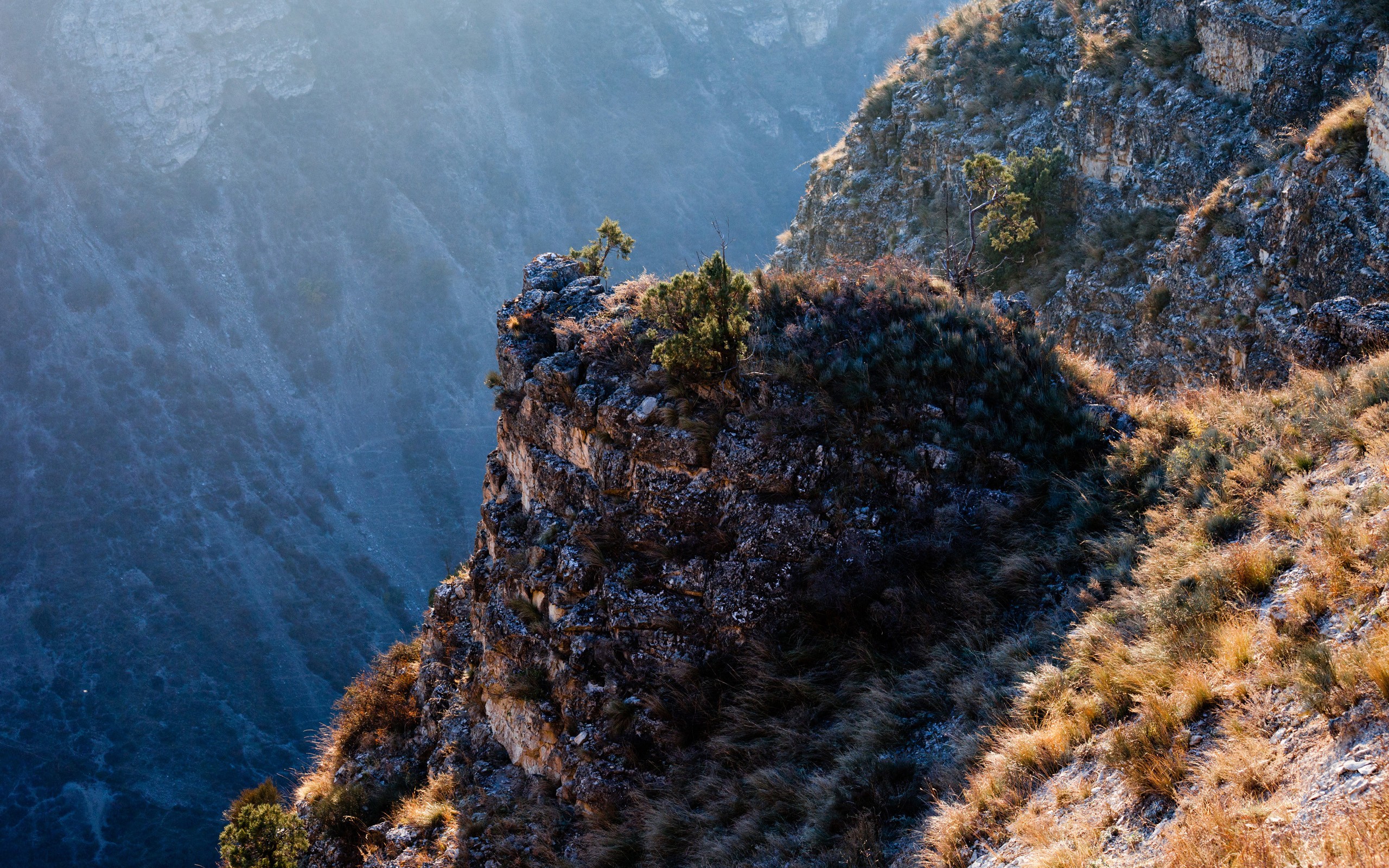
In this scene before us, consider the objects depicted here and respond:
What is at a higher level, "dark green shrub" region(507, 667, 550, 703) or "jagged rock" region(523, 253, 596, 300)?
"jagged rock" region(523, 253, 596, 300)

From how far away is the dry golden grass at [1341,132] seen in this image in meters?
12.9

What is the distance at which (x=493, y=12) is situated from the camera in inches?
2682

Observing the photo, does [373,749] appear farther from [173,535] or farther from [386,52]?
[386,52]

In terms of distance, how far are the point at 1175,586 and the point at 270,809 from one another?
36.6 ft

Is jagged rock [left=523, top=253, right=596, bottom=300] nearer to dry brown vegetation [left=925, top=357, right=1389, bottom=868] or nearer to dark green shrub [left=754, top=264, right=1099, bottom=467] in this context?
dark green shrub [left=754, top=264, right=1099, bottom=467]

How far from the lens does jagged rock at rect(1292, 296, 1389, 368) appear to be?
8.29m

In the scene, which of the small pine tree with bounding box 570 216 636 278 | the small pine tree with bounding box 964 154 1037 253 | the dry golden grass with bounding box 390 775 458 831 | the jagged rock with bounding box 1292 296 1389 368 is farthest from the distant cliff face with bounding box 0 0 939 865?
the jagged rock with bounding box 1292 296 1389 368

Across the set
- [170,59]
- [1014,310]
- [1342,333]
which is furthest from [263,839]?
[170,59]

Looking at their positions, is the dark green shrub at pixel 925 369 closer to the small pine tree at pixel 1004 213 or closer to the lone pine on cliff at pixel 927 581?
the lone pine on cliff at pixel 927 581

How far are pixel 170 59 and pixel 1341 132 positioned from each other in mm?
65267

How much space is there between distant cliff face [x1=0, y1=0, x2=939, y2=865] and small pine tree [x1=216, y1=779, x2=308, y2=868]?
947 inches

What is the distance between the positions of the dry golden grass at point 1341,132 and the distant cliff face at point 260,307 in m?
35.4

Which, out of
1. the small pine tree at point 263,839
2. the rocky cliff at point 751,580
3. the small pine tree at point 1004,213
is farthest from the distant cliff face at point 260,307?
the small pine tree at point 1004,213

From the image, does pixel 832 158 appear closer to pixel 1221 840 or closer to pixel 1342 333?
pixel 1342 333
